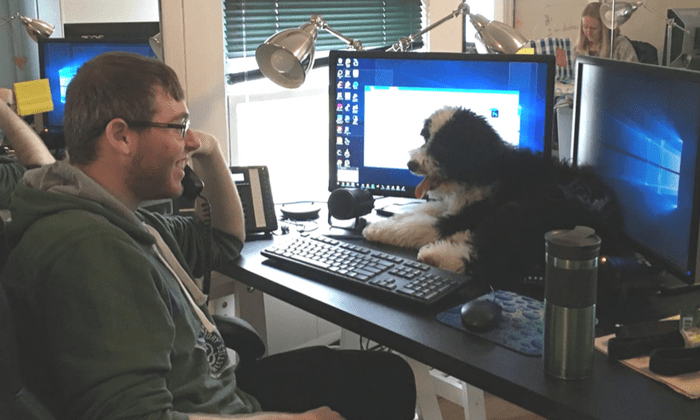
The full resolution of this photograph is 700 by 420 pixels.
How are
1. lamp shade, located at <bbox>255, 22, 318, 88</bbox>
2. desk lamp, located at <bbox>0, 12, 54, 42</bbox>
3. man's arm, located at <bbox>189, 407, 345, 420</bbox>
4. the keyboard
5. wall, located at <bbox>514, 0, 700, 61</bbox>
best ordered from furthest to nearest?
wall, located at <bbox>514, 0, 700, 61</bbox>
desk lamp, located at <bbox>0, 12, 54, 42</bbox>
lamp shade, located at <bbox>255, 22, 318, 88</bbox>
the keyboard
man's arm, located at <bbox>189, 407, 345, 420</bbox>

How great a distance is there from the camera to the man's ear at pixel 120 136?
1226 millimetres

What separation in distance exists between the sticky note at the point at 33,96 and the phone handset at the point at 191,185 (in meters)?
0.66

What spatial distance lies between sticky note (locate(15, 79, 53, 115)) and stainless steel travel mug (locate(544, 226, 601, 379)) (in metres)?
1.56

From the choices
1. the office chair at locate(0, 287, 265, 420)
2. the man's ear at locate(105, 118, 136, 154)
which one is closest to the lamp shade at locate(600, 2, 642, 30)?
the man's ear at locate(105, 118, 136, 154)

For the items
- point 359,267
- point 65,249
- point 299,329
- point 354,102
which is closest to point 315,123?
point 354,102

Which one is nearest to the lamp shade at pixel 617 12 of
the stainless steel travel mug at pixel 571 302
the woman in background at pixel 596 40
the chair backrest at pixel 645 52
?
the woman in background at pixel 596 40

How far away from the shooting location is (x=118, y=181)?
4.14ft

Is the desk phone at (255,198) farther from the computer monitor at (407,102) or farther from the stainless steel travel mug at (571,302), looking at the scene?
the stainless steel travel mug at (571,302)

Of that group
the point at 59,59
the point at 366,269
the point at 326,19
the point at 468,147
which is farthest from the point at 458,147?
the point at 59,59

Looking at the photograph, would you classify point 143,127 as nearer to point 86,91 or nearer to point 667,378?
point 86,91

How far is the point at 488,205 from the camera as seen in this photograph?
5.62ft

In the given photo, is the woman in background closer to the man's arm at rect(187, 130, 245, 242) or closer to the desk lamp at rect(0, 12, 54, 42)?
the man's arm at rect(187, 130, 245, 242)

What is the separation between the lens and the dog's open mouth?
1824 millimetres

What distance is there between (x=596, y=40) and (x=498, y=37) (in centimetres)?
210
